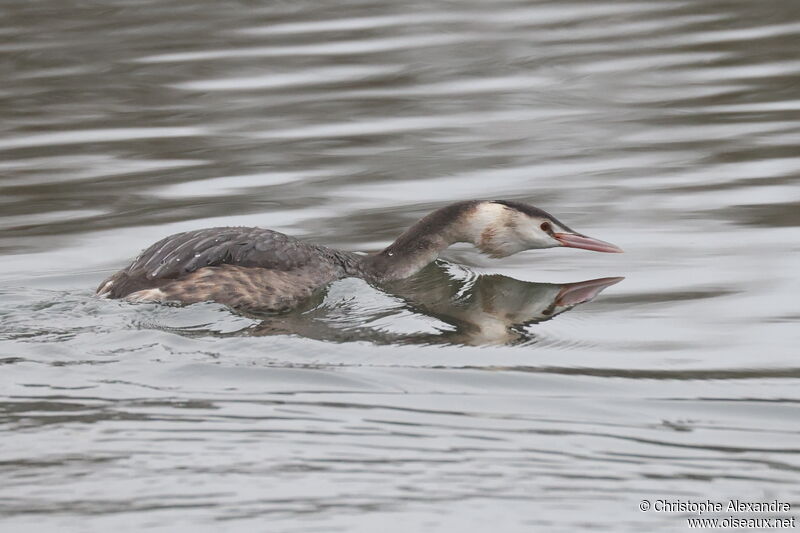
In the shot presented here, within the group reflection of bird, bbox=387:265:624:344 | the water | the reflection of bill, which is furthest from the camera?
reflection of bird, bbox=387:265:624:344

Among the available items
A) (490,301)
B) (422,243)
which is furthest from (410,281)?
(490,301)

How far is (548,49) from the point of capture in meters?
13.1

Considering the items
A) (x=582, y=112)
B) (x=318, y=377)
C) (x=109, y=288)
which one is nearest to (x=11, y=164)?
(x=109, y=288)

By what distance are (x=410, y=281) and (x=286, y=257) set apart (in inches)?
36.1

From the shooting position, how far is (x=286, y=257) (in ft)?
25.3

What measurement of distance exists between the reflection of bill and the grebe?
151 millimetres

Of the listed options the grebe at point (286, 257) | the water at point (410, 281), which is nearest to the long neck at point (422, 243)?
the grebe at point (286, 257)

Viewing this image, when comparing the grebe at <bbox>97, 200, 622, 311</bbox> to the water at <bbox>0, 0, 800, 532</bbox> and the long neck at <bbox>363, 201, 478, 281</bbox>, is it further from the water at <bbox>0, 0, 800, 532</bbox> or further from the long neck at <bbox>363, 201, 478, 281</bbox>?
the water at <bbox>0, 0, 800, 532</bbox>

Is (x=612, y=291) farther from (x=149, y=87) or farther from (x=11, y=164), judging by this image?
(x=149, y=87)

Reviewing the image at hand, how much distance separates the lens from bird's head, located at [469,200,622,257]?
8305 mm

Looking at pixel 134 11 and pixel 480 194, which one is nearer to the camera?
pixel 480 194

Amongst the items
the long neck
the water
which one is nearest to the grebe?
the long neck

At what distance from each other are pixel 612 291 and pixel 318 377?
2.26 m

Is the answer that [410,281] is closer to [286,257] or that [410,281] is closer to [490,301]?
[490,301]
